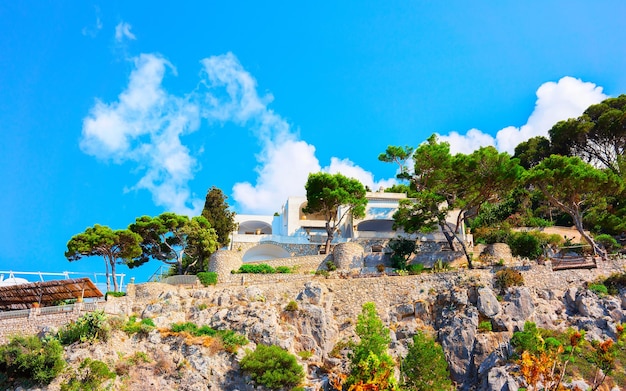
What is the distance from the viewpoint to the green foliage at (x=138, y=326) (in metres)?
29.0

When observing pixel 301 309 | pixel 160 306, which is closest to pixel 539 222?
pixel 301 309

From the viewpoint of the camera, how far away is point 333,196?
42.8 m

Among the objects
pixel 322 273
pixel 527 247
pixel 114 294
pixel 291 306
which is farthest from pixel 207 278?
pixel 527 247

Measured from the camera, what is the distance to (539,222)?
46500 mm

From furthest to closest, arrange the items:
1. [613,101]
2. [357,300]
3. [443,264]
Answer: [613,101] → [443,264] → [357,300]

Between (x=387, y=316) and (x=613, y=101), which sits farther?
(x=613, y=101)

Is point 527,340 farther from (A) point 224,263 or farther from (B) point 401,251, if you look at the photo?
(A) point 224,263

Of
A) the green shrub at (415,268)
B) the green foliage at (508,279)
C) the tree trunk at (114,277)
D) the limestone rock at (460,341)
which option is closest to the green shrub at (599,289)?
the green foliage at (508,279)

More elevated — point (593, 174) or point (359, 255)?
point (593, 174)

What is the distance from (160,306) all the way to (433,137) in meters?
26.4

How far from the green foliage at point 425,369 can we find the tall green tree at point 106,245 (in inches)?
773

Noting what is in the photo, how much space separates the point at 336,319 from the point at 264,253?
45.6 feet

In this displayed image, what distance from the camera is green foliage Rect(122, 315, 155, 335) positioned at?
95.2ft

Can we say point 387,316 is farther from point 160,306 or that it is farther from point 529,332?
point 160,306
